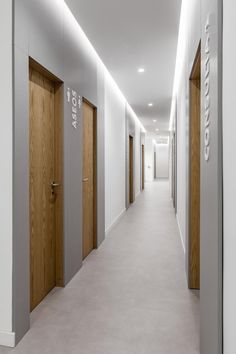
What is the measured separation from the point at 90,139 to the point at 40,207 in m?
1.98

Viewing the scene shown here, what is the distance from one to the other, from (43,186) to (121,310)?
1.41 m

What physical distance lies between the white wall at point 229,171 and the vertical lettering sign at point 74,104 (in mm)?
2427

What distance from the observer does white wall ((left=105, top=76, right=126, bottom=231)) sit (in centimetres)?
596

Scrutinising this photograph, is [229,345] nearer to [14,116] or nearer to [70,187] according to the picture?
[14,116]

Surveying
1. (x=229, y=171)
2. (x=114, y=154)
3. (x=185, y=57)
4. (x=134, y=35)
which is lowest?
(x=229, y=171)

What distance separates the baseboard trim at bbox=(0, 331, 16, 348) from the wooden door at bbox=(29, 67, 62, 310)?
20.4 inches

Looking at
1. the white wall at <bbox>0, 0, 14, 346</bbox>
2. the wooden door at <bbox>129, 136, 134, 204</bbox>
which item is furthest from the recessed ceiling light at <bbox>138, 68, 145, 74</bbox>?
the wooden door at <bbox>129, 136, 134, 204</bbox>

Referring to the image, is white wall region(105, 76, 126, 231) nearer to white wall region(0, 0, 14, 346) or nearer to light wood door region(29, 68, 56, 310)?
light wood door region(29, 68, 56, 310)

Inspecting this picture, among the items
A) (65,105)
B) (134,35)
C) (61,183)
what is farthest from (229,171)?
(134,35)

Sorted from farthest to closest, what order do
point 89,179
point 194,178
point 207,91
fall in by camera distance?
point 89,179
point 194,178
point 207,91

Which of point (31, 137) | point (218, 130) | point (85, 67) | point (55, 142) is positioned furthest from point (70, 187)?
point (218, 130)

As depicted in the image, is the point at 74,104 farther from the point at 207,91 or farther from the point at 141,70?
the point at 141,70

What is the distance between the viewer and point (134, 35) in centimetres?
408

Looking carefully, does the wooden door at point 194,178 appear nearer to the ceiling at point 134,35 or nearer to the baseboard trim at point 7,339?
the ceiling at point 134,35
